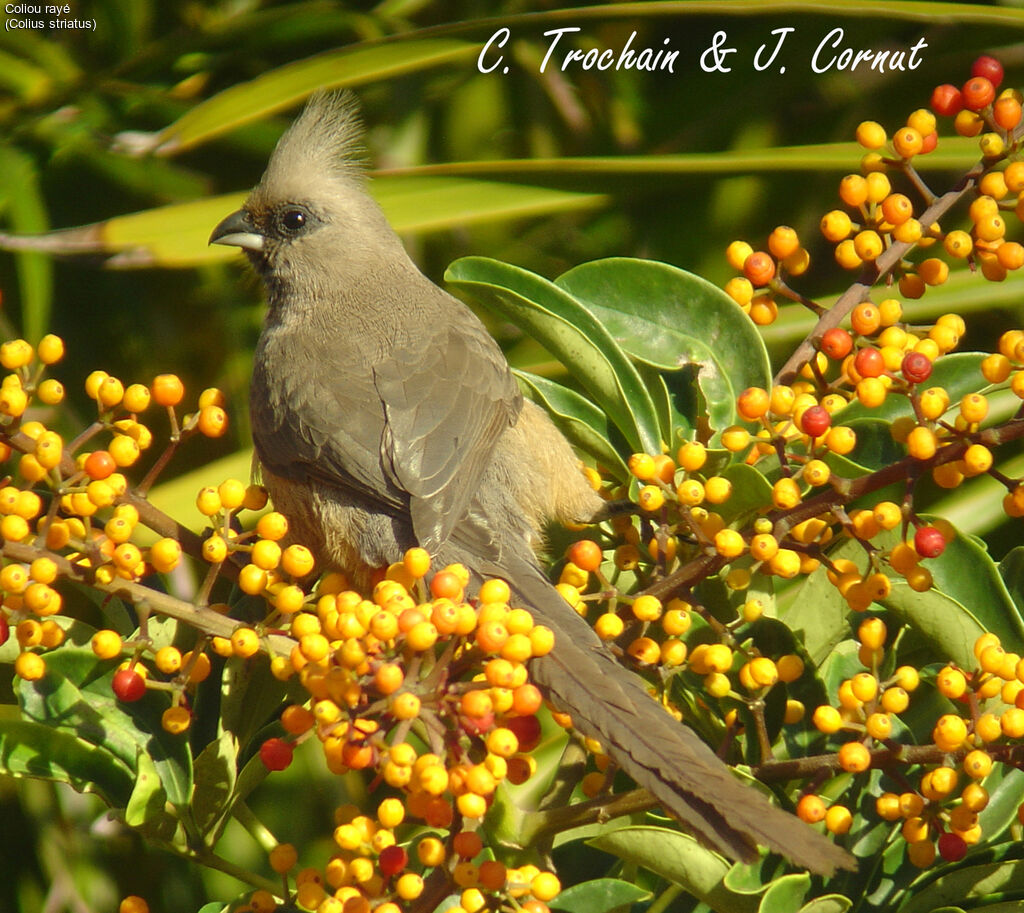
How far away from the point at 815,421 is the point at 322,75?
7.09ft

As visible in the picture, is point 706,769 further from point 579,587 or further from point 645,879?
point 645,879

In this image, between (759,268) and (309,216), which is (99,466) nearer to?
(759,268)

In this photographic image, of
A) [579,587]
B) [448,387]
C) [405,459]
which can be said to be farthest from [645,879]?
[448,387]

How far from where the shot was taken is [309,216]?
10.5 ft

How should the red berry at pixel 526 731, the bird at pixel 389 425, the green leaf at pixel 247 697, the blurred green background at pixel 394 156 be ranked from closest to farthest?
the red berry at pixel 526 731 → the bird at pixel 389 425 → the green leaf at pixel 247 697 → the blurred green background at pixel 394 156

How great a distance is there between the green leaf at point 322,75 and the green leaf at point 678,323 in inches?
54.0

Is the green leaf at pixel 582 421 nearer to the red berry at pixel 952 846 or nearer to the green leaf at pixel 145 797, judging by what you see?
the red berry at pixel 952 846

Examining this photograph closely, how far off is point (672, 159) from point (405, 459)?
1.28 meters

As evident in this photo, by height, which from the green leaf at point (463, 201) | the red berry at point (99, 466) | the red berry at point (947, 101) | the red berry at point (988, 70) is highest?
the red berry at point (988, 70)

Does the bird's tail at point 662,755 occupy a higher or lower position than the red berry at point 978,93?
lower

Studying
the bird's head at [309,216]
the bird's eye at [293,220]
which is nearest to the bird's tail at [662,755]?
the bird's head at [309,216]

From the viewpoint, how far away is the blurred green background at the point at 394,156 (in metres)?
3.18

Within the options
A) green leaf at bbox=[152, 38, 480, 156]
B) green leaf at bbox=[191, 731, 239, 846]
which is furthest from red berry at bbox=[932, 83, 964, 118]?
green leaf at bbox=[152, 38, 480, 156]

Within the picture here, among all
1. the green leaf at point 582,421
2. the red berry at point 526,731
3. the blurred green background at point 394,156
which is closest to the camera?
the red berry at point 526,731
